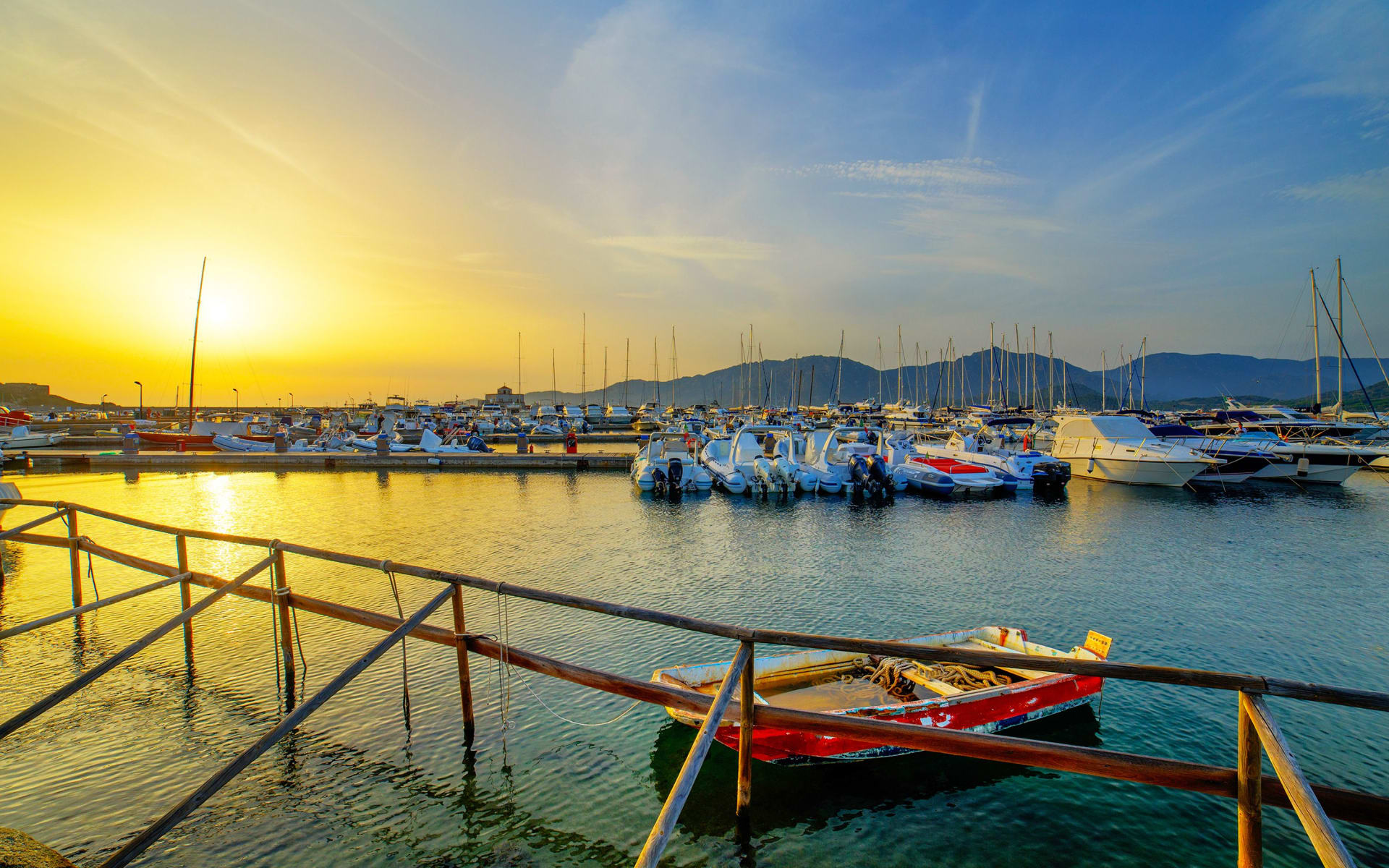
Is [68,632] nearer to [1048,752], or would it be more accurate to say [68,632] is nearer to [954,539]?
[1048,752]

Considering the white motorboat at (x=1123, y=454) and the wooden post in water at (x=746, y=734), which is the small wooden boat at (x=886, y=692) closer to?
the wooden post in water at (x=746, y=734)

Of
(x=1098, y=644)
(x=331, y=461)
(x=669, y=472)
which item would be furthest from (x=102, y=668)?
(x=331, y=461)

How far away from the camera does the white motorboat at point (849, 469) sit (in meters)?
30.8

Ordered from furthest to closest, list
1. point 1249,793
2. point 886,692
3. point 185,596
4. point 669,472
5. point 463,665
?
point 669,472
point 185,596
point 886,692
point 463,665
point 1249,793

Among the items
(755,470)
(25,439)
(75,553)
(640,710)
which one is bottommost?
(640,710)

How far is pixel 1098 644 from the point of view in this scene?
8586mm

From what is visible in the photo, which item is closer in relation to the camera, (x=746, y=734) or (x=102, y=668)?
(x=746, y=734)

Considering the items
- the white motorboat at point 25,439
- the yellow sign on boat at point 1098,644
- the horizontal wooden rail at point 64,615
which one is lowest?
the yellow sign on boat at point 1098,644

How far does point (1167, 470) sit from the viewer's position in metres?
32.8

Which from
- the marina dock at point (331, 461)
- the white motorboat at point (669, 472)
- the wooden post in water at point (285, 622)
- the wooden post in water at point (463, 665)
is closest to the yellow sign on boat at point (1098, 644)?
the wooden post in water at point (463, 665)

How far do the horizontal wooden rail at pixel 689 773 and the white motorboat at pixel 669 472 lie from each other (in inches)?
993

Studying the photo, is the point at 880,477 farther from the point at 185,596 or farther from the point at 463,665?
the point at 185,596

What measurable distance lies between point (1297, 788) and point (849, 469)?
28459 mm

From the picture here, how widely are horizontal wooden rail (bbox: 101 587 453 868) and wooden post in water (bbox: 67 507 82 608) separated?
7.56m
